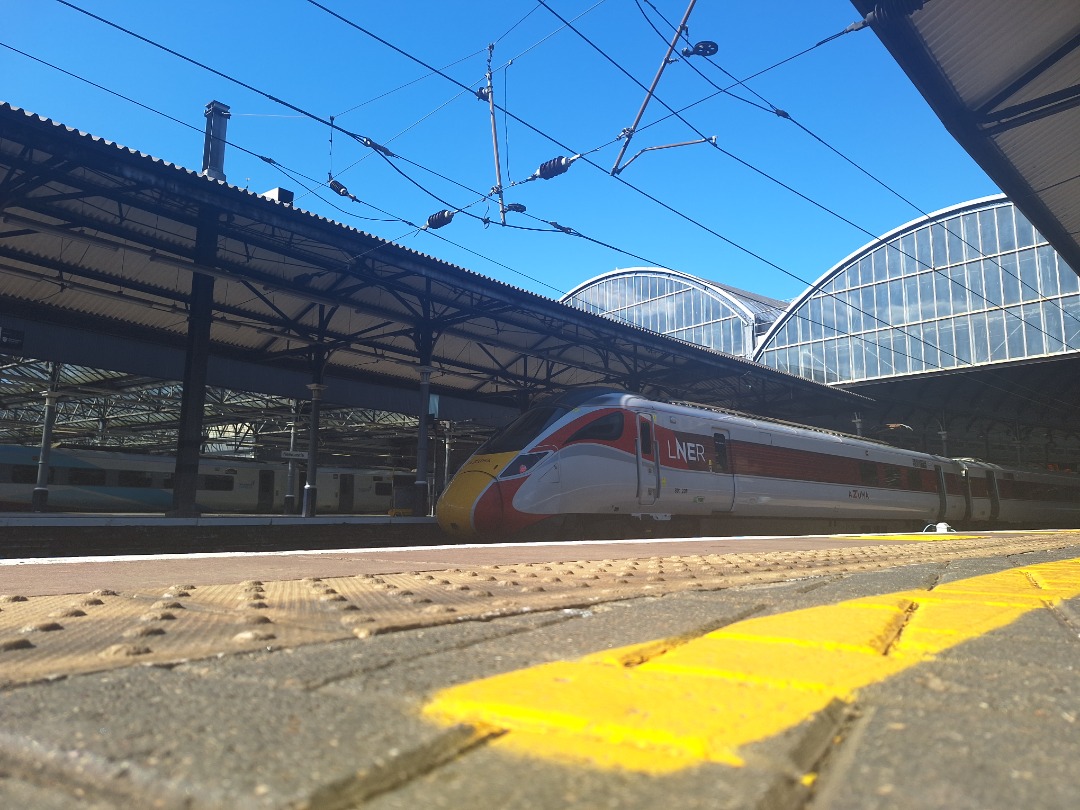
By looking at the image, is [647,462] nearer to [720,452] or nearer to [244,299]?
[720,452]

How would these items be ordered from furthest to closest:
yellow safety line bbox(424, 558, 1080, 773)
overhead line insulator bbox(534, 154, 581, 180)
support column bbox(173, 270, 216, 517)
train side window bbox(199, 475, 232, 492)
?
train side window bbox(199, 475, 232, 492) → support column bbox(173, 270, 216, 517) → overhead line insulator bbox(534, 154, 581, 180) → yellow safety line bbox(424, 558, 1080, 773)

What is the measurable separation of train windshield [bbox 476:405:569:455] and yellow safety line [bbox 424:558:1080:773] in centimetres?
1031

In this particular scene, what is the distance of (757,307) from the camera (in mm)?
43750

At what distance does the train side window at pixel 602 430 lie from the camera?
42.1 feet

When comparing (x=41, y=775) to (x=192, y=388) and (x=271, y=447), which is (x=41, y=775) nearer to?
(x=192, y=388)

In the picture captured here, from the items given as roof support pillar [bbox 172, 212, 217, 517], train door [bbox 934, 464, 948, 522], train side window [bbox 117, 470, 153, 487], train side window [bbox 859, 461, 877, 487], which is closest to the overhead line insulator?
roof support pillar [bbox 172, 212, 217, 517]

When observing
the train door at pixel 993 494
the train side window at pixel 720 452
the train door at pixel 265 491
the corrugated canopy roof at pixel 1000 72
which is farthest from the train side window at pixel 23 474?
the train door at pixel 993 494

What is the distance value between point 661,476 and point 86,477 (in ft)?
72.2

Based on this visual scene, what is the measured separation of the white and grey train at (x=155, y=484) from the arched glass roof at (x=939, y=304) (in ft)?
72.2

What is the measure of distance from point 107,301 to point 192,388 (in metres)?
6.49

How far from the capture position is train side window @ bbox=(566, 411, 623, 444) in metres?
12.8

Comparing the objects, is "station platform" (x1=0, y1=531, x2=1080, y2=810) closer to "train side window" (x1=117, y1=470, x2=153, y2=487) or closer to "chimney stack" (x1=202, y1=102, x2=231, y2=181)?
"chimney stack" (x1=202, y1=102, x2=231, y2=181)

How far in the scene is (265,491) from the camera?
1169 inches

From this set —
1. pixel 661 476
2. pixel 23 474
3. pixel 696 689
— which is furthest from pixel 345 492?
pixel 696 689
